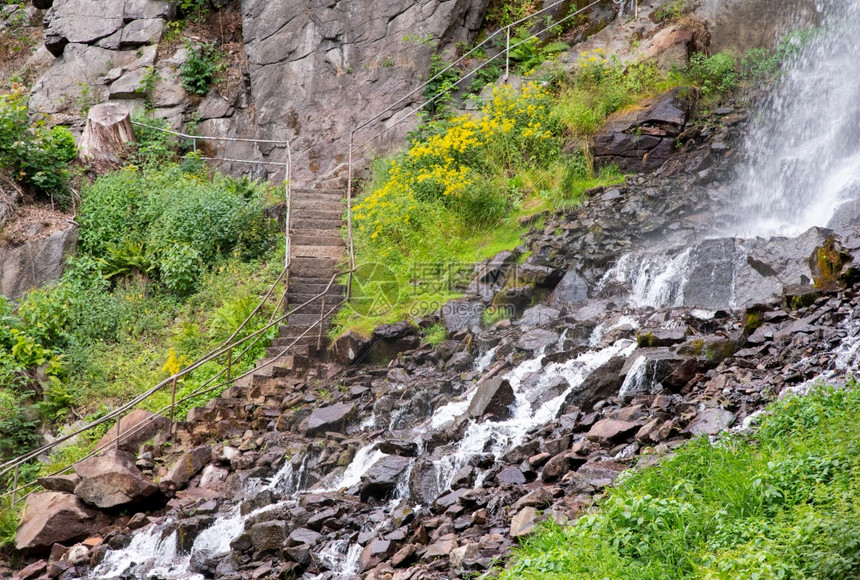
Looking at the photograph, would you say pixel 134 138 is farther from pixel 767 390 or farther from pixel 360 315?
pixel 767 390

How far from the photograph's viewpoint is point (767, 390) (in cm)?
748

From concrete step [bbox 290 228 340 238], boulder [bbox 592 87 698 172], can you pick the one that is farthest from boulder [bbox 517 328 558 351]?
concrete step [bbox 290 228 340 238]

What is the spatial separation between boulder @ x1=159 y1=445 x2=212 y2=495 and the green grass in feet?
18.5

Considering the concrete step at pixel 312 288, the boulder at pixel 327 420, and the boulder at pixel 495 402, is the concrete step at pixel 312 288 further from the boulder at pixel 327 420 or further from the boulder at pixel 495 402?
the boulder at pixel 495 402

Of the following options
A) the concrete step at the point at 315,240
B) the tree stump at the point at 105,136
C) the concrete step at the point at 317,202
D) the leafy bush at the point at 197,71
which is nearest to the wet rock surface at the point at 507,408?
the concrete step at the point at 315,240

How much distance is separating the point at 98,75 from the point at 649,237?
45.8ft

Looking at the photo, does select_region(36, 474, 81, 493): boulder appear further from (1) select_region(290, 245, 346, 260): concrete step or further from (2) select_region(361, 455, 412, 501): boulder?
(1) select_region(290, 245, 346, 260): concrete step

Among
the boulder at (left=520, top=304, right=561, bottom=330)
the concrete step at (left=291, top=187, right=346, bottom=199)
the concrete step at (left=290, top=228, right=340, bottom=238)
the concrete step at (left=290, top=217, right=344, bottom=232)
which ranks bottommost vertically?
the boulder at (left=520, top=304, right=561, bottom=330)

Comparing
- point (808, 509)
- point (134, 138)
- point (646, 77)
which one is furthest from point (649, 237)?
point (134, 138)

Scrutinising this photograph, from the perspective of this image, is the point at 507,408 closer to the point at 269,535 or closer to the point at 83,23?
the point at 269,535

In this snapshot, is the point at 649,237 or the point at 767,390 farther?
the point at 649,237

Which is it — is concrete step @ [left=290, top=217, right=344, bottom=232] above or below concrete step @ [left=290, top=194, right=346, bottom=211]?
below

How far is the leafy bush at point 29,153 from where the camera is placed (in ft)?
54.0

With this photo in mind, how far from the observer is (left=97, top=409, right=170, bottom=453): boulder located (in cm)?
1169
